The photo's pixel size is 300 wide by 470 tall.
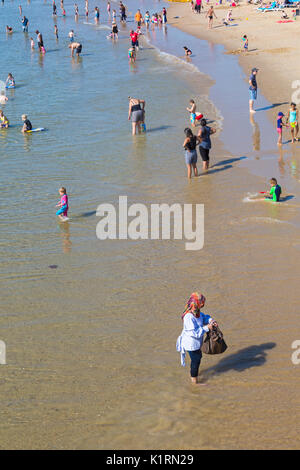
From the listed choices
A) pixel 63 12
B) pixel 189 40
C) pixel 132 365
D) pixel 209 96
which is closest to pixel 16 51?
pixel 189 40

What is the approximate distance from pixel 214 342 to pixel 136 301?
121 inches

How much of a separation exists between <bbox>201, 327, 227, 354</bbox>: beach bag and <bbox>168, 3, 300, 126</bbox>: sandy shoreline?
16577 mm

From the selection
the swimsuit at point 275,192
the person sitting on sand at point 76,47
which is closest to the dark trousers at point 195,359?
the swimsuit at point 275,192

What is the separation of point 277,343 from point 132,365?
2.26 metres

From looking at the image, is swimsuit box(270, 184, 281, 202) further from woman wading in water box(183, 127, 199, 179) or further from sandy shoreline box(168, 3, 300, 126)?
sandy shoreline box(168, 3, 300, 126)

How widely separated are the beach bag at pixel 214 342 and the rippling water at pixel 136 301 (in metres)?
0.61

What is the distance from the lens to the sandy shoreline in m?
26.6

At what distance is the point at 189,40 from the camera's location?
43.0m

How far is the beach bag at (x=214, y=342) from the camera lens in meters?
7.91

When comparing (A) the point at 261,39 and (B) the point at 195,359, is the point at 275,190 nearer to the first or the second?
(B) the point at 195,359

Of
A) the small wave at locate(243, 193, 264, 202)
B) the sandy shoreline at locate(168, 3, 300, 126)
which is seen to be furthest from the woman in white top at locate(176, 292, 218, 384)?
the sandy shoreline at locate(168, 3, 300, 126)

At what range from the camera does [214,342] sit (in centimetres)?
793
